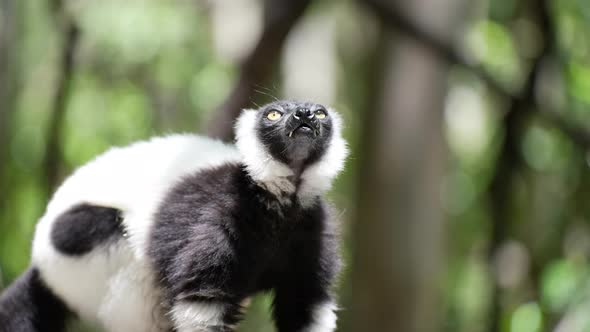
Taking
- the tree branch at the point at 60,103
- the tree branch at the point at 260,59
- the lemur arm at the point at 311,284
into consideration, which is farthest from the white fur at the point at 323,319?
the tree branch at the point at 60,103

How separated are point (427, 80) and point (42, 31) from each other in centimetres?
344

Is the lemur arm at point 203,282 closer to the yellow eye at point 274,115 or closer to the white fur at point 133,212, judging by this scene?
the white fur at point 133,212

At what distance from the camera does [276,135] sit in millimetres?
2904

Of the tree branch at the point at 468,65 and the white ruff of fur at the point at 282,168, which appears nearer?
the white ruff of fur at the point at 282,168

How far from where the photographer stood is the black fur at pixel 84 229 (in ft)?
9.84

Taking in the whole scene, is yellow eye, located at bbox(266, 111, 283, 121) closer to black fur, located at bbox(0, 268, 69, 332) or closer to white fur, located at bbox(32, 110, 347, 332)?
white fur, located at bbox(32, 110, 347, 332)

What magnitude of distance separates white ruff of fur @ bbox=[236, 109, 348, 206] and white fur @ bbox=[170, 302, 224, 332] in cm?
49

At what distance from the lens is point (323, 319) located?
2973mm

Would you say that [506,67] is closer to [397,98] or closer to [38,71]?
[397,98]

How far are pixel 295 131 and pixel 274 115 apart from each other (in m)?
0.14

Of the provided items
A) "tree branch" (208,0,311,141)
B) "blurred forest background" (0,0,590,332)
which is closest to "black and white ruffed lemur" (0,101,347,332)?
"blurred forest background" (0,0,590,332)

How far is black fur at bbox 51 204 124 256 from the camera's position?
9.84 ft

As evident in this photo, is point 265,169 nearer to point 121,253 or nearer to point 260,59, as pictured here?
point 121,253

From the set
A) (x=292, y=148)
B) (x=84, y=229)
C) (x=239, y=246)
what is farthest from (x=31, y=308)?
(x=292, y=148)
